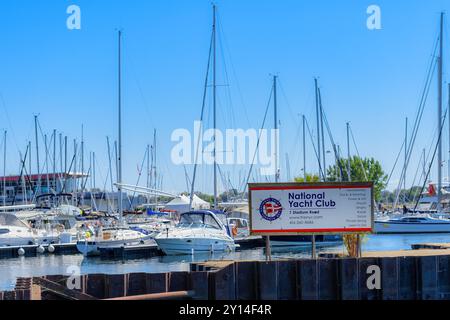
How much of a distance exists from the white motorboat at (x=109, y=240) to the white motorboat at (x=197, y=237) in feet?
10.7

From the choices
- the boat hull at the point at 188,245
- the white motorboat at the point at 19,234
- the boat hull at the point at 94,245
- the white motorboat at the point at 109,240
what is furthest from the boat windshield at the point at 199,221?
the white motorboat at the point at 19,234

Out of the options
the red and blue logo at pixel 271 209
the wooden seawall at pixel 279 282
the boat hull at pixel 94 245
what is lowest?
the boat hull at pixel 94 245

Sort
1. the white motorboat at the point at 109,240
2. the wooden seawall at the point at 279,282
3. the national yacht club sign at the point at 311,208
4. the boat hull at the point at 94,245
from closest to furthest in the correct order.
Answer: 1. the wooden seawall at the point at 279,282
2. the national yacht club sign at the point at 311,208
3. the boat hull at the point at 94,245
4. the white motorboat at the point at 109,240

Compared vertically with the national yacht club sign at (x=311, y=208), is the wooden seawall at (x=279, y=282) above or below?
below

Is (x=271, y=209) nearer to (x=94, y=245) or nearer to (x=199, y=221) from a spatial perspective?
(x=199, y=221)

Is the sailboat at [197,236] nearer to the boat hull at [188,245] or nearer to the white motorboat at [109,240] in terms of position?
the boat hull at [188,245]

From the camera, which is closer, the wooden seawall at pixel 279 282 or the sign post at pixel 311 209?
the wooden seawall at pixel 279 282

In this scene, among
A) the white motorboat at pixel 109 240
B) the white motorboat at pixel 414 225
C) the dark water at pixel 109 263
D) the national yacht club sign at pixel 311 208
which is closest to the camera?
the national yacht club sign at pixel 311 208

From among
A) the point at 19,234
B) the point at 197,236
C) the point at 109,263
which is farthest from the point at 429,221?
the point at 19,234

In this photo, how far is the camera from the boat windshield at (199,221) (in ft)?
191

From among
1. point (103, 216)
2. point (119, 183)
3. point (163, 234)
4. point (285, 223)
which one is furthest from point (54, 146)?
point (285, 223)

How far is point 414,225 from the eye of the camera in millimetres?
79812
